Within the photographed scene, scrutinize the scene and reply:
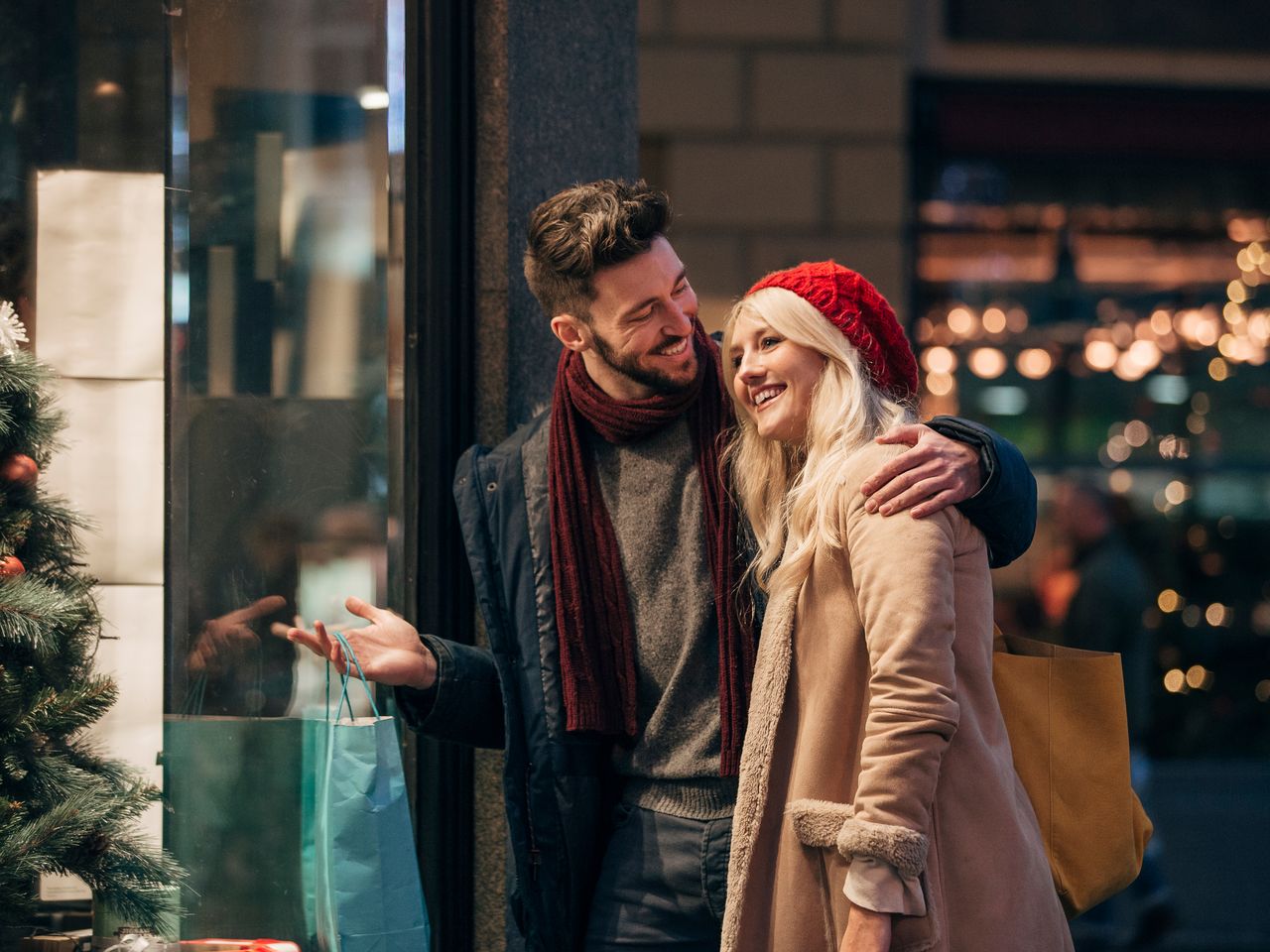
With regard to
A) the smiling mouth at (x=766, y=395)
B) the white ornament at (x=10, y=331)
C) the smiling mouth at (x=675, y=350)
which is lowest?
the smiling mouth at (x=766, y=395)

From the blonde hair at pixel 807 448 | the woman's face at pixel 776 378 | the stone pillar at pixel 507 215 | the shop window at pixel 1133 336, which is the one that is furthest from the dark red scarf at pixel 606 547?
the shop window at pixel 1133 336

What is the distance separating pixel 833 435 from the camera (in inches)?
101

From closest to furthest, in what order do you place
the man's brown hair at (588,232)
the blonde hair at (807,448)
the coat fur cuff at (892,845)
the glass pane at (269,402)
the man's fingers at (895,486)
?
the coat fur cuff at (892,845)
the man's fingers at (895,486)
the blonde hair at (807,448)
the man's brown hair at (588,232)
the glass pane at (269,402)

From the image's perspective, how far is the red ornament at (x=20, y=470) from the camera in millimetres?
2891

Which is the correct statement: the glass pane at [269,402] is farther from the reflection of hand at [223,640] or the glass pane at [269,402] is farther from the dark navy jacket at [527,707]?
the dark navy jacket at [527,707]

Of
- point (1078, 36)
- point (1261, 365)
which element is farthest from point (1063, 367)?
point (1078, 36)

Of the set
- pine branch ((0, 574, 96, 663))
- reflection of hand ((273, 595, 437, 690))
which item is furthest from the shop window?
pine branch ((0, 574, 96, 663))

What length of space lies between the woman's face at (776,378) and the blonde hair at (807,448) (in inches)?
0.7

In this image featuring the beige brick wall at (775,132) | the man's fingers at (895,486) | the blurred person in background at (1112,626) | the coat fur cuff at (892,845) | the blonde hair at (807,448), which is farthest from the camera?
the beige brick wall at (775,132)

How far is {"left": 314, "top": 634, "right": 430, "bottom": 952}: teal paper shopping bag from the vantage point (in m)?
2.81

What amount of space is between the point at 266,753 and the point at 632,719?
3.38ft

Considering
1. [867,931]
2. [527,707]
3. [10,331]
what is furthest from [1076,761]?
[10,331]

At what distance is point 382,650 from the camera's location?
2.97 m

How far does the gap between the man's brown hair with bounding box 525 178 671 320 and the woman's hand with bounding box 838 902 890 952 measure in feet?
4.28
